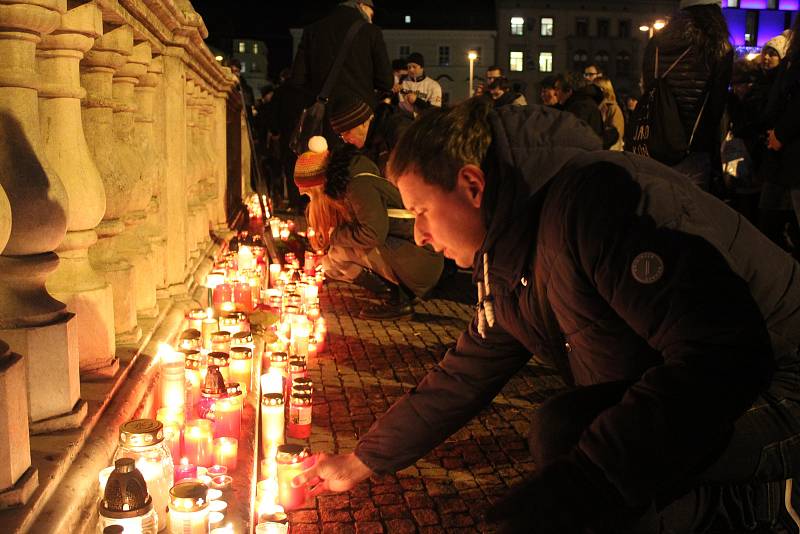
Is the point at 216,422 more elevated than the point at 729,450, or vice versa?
the point at 729,450

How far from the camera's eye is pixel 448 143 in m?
2.48

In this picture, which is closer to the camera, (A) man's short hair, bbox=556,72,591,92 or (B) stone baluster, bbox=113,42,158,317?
(B) stone baluster, bbox=113,42,158,317

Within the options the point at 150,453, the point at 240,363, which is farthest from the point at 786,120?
the point at 150,453

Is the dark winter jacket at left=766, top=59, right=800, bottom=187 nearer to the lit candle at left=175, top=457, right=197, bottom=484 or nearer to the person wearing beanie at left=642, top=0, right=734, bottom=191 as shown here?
the person wearing beanie at left=642, top=0, right=734, bottom=191

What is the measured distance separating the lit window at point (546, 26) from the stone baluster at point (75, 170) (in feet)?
267

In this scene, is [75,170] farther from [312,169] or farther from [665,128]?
[665,128]

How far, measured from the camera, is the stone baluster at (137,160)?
14.0 ft

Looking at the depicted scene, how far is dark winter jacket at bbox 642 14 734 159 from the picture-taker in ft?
19.7

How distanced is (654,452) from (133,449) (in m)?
1.74

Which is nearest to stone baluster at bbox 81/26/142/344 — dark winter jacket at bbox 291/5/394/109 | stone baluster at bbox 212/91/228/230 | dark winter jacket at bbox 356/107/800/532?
dark winter jacket at bbox 356/107/800/532

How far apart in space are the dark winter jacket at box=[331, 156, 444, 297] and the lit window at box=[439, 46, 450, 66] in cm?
7650

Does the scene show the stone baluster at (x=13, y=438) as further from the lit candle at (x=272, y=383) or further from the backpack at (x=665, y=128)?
the backpack at (x=665, y=128)

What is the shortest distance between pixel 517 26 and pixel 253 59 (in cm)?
2672

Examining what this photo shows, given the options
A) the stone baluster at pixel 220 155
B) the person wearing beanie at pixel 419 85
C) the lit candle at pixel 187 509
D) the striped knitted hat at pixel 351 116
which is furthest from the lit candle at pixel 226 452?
the person wearing beanie at pixel 419 85
